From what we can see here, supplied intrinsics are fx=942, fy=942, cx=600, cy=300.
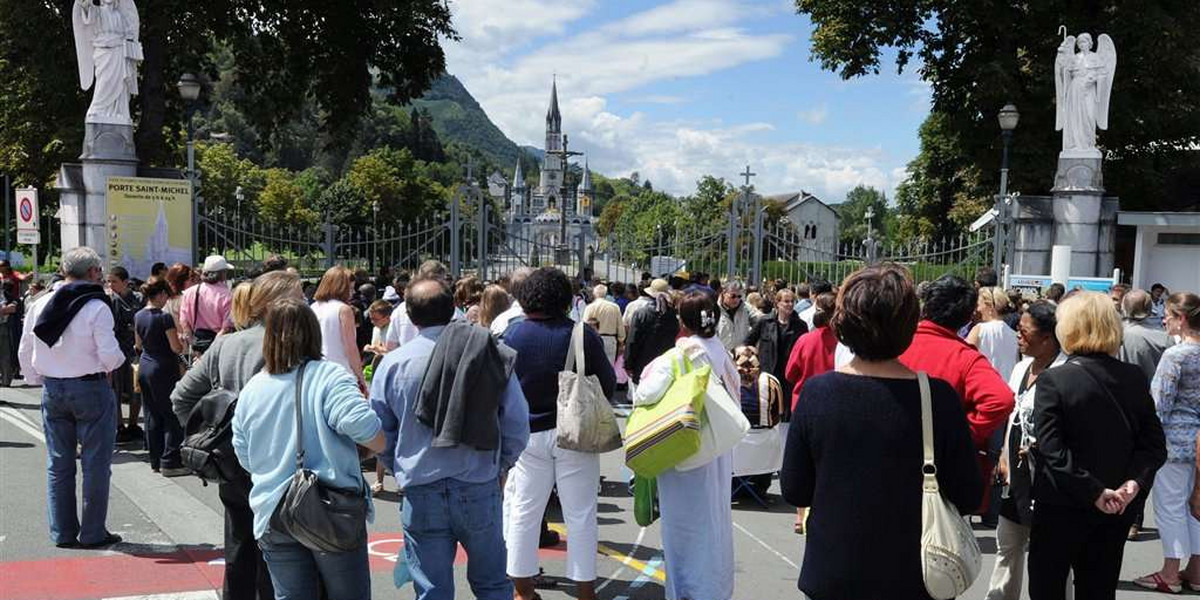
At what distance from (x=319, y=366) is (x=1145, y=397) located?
3602 millimetres

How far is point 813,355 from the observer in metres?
6.91

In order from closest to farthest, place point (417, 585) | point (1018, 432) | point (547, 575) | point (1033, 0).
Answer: point (417, 585) → point (1018, 432) → point (547, 575) → point (1033, 0)

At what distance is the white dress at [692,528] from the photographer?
4902 mm

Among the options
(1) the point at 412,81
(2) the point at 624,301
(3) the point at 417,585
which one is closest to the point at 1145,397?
(3) the point at 417,585

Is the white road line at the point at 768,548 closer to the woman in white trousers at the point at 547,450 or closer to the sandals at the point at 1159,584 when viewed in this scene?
the woman in white trousers at the point at 547,450

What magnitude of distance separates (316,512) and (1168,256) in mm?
18991

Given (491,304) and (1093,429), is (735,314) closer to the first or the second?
(491,304)

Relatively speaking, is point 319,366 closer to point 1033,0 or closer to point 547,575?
point 547,575

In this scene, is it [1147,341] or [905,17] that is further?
[905,17]

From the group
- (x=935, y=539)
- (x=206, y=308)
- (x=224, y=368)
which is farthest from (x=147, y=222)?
(x=935, y=539)

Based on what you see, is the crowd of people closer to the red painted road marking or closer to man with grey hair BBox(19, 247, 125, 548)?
man with grey hair BBox(19, 247, 125, 548)

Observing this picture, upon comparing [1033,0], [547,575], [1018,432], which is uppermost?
[1033,0]

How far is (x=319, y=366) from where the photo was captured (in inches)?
155

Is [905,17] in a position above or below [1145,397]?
above
